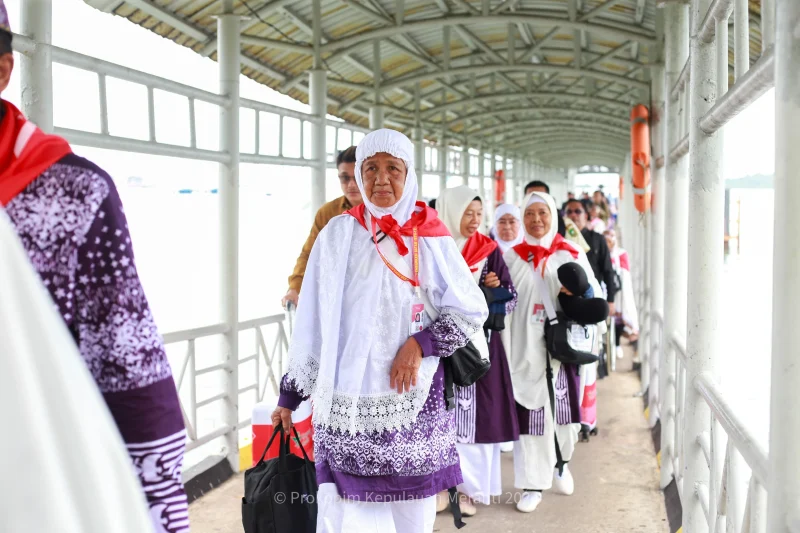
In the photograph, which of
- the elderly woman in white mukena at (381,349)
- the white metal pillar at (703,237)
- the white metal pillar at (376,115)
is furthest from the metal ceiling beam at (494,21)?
the elderly woman in white mukena at (381,349)

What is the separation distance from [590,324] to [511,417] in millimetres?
706

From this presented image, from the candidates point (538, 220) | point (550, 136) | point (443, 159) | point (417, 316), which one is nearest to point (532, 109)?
point (443, 159)

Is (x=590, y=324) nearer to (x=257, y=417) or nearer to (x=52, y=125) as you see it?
(x=257, y=417)

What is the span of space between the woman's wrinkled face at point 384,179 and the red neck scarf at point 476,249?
132 cm

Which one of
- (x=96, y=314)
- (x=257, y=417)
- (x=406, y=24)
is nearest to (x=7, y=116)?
(x=96, y=314)

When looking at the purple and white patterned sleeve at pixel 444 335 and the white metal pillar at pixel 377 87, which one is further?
the white metal pillar at pixel 377 87

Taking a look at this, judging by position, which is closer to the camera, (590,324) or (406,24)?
(590,324)

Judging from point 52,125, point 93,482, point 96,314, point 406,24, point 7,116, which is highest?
point 406,24

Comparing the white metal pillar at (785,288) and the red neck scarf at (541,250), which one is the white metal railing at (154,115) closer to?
the red neck scarf at (541,250)

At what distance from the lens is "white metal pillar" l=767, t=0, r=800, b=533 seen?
1.51 metres

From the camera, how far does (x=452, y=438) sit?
2959mm

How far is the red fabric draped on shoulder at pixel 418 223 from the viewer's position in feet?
9.52

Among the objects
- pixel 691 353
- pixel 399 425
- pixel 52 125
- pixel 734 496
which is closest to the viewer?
pixel 734 496

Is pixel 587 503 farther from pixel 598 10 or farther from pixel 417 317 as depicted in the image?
pixel 598 10
